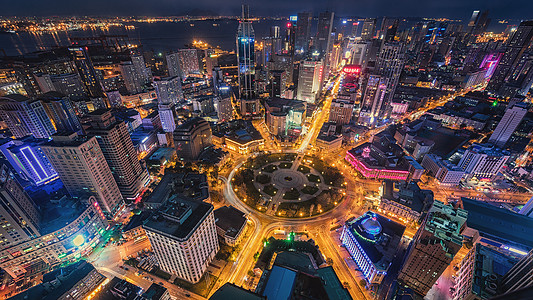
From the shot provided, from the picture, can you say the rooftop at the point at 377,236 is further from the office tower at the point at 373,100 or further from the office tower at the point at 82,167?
the office tower at the point at 373,100

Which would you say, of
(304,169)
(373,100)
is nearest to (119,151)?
(304,169)

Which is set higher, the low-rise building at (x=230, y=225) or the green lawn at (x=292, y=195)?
the low-rise building at (x=230, y=225)

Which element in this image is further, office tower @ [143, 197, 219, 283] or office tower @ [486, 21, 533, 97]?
office tower @ [486, 21, 533, 97]

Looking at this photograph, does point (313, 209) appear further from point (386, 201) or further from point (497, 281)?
point (497, 281)

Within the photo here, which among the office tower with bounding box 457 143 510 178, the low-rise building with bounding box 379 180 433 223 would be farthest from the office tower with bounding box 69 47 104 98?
the office tower with bounding box 457 143 510 178

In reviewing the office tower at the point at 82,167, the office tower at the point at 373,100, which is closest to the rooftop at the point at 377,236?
the office tower at the point at 82,167

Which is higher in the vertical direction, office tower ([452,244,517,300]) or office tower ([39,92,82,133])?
office tower ([39,92,82,133])

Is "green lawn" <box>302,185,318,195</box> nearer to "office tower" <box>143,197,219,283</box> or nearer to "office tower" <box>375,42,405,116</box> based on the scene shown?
"office tower" <box>143,197,219,283</box>
